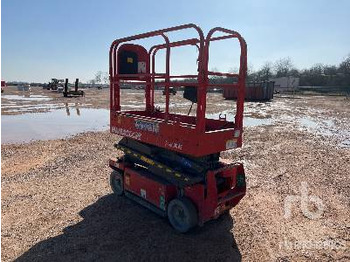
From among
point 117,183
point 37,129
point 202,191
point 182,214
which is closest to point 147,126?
point 202,191

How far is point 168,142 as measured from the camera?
15.4ft

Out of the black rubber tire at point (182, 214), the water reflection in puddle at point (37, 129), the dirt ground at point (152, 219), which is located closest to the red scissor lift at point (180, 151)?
the black rubber tire at point (182, 214)

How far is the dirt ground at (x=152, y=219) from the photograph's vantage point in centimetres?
425

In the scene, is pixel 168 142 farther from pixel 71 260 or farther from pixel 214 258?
pixel 71 260

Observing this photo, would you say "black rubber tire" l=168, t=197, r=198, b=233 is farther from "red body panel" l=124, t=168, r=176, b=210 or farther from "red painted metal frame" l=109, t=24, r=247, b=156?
"red painted metal frame" l=109, t=24, r=247, b=156

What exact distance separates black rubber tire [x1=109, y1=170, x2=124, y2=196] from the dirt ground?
0.51 feet

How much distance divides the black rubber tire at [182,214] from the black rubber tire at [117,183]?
1.52 m

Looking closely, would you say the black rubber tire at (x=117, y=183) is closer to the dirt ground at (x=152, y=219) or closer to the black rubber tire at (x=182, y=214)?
the dirt ground at (x=152, y=219)

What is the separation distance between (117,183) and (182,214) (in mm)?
1934

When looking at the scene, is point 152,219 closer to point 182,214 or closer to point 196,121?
point 182,214

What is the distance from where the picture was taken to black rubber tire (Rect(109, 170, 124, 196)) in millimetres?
6020

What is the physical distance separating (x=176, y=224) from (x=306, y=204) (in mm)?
2899

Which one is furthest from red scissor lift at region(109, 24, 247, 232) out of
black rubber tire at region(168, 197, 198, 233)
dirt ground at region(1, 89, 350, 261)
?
dirt ground at region(1, 89, 350, 261)

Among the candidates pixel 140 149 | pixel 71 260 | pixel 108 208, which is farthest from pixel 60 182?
pixel 71 260
